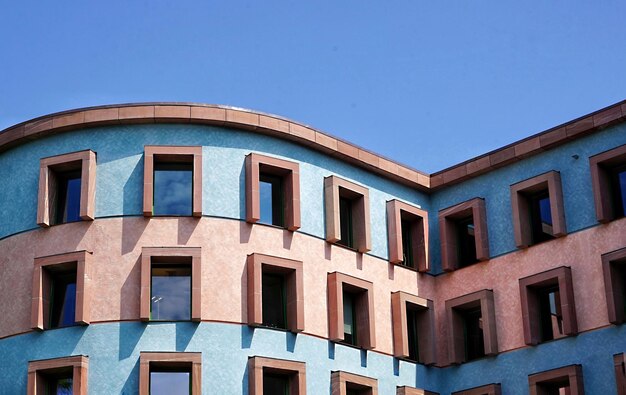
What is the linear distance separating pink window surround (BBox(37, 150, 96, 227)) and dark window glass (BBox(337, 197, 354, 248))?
34.6 ft

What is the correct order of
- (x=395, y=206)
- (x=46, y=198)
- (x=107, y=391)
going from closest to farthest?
(x=107, y=391) < (x=46, y=198) < (x=395, y=206)

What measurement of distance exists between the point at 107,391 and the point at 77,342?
7.37ft

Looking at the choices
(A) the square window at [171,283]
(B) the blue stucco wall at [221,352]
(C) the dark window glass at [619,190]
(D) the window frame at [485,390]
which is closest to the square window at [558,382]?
(B) the blue stucco wall at [221,352]

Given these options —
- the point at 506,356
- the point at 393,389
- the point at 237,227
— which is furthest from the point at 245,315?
the point at 506,356

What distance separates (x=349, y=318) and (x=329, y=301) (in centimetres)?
187

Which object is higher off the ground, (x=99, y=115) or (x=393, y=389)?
(x=99, y=115)

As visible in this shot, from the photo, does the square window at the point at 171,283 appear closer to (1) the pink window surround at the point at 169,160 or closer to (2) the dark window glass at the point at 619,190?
(1) the pink window surround at the point at 169,160

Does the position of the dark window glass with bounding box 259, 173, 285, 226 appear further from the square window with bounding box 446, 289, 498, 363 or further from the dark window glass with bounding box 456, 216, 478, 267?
the dark window glass with bounding box 456, 216, 478, 267

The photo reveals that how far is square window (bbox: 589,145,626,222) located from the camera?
1990 inches

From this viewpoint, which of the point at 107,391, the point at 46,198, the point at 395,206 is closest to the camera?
the point at 107,391

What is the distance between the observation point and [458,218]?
56719mm

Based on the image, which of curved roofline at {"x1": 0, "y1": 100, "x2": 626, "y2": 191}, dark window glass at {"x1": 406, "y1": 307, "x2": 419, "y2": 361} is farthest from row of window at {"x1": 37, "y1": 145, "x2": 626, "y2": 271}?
dark window glass at {"x1": 406, "y1": 307, "x2": 419, "y2": 361}

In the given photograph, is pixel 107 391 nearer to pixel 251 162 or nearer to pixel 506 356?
pixel 251 162

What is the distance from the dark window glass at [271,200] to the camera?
51406 millimetres
